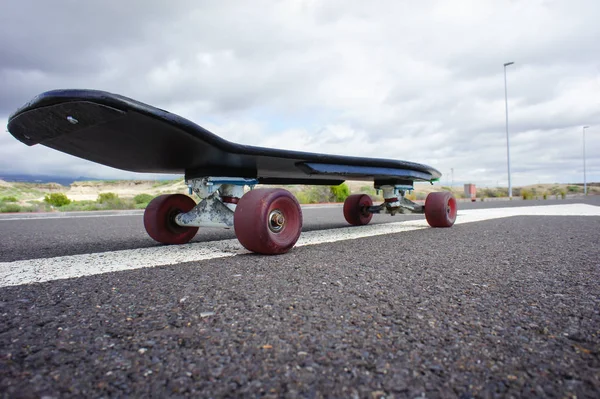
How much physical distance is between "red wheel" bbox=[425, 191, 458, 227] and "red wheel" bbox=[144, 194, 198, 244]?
300 cm

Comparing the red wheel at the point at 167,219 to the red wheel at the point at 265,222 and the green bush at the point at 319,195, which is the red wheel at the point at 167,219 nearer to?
the red wheel at the point at 265,222

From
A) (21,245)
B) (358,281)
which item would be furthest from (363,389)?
(21,245)

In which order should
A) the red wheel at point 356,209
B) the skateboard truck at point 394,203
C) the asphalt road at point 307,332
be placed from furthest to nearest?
the red wheel at point 356,209
the skateboard truck at point 394,203
the asphalt road at point 307,332

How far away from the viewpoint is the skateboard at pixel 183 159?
2168 millimetres

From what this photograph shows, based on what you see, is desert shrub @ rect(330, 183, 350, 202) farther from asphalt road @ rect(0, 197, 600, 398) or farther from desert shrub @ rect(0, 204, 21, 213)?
asphalt road @ rect(0, 197, 600, 398)

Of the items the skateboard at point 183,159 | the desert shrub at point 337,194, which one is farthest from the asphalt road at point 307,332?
the desert shrub at point 337,194

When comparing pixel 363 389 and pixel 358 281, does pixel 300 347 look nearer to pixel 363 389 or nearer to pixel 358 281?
pixel 363 389

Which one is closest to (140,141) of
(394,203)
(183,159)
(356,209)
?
(183,159)

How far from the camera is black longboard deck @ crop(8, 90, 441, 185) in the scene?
211 centimetres

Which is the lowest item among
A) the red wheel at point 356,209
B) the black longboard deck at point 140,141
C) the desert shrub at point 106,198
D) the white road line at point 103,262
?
the white road line at point 103,262

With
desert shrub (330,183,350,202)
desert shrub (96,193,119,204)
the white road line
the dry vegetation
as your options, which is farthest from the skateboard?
desert shrub (330,183,350,202)

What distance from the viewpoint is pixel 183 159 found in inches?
121

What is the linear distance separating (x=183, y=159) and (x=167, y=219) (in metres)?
0.73

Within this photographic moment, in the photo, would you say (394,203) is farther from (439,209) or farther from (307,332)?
(307,332)
